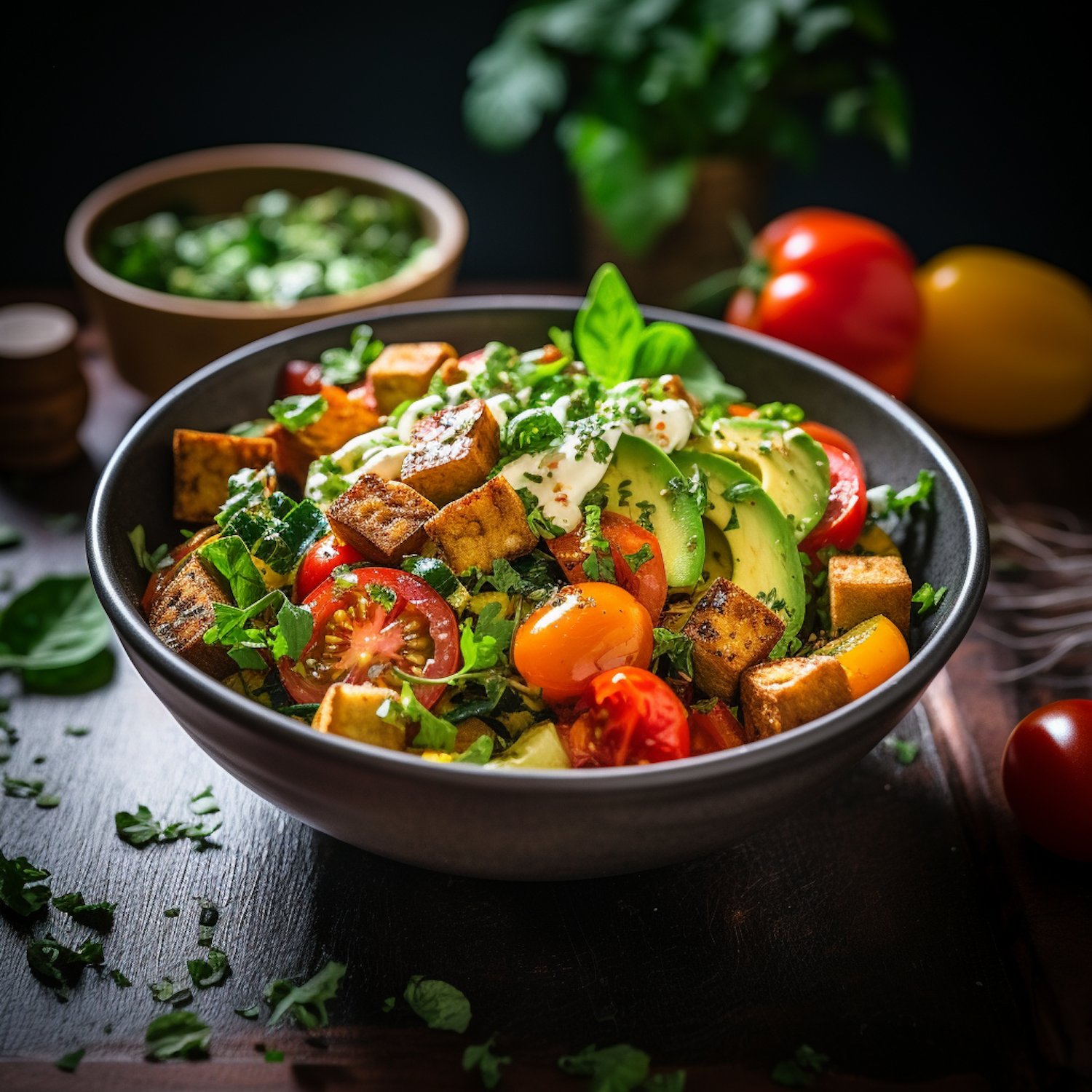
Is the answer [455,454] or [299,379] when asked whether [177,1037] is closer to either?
[455,454]

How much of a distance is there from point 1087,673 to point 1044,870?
2.09 ft

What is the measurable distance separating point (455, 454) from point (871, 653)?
0.76 meters

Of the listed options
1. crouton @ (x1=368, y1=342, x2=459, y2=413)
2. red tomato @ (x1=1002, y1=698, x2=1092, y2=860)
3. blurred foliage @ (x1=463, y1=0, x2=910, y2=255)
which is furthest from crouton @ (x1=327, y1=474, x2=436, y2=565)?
blurred foliage @ (x1=463, y1=0, x2=910, y2=255)

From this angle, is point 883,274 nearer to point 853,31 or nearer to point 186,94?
point 853,31

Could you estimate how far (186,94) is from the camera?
A: 407cm

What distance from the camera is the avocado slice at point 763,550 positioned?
1891mm

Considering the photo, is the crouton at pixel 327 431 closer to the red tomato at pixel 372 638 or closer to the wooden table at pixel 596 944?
the red tomato at pixel 372 638

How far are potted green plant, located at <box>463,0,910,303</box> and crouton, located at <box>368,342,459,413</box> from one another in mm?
1477

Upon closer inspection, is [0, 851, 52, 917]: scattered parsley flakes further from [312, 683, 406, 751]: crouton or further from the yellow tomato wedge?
the yellow tomato wedge

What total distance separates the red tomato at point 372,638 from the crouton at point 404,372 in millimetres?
566

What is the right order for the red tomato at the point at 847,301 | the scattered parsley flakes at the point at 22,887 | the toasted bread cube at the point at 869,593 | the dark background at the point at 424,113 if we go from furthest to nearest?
the dark background at the point at 424,113 < the red tomato at the point at 847,301 < the toasted bread cube at the point at 869,593 < the scattered parsley flakes at the point at 22,887

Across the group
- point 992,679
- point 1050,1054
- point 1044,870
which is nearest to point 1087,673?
point 992,679

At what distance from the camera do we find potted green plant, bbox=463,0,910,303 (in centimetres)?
346

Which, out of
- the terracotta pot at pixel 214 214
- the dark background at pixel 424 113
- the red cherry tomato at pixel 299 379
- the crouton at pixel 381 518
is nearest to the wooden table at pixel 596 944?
the crouton at pixel 381 518
